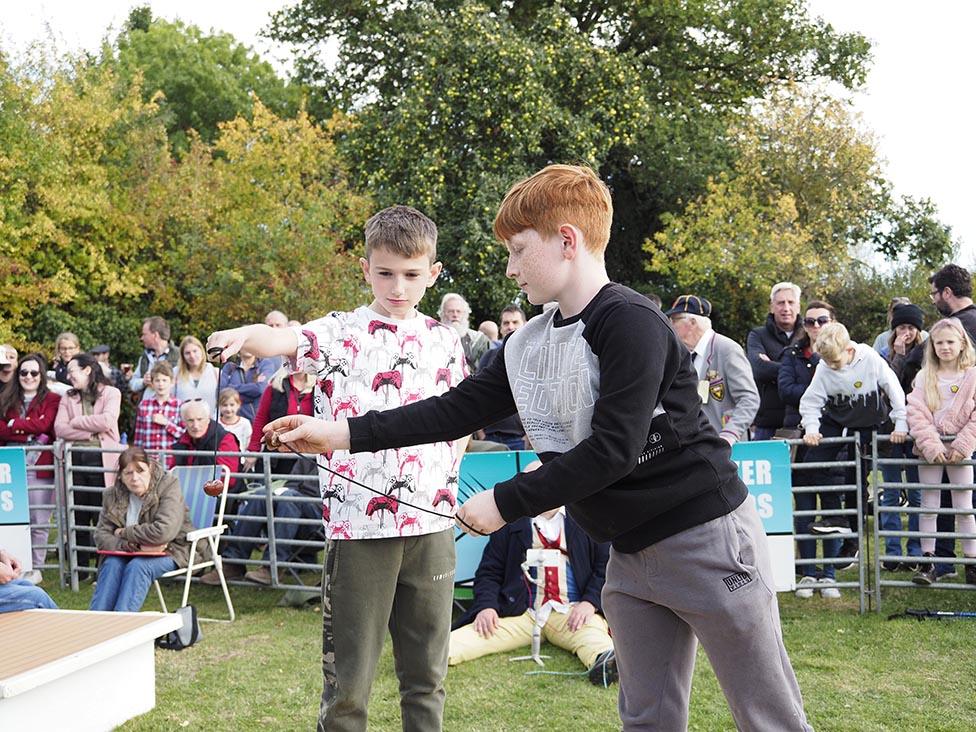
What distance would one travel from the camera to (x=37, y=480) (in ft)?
30.2

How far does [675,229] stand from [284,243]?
1115 centimetres

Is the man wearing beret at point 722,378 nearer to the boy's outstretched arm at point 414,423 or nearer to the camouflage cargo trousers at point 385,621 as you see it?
the camouflage cargo trousers at point 385,621

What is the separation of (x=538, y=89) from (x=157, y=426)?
15225mm

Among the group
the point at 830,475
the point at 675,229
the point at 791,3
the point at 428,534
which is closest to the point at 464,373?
the point at 428,534

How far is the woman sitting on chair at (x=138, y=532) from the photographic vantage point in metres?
6.91

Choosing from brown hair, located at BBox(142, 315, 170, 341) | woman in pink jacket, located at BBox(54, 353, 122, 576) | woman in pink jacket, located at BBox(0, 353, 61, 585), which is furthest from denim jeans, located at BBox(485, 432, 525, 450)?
brown hair, located at BBox(142, 315, 170, 341)

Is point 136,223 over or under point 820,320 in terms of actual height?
over

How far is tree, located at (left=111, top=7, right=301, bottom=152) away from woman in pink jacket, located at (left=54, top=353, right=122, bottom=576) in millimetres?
27069

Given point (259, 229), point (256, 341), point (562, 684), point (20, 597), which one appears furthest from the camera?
point (259, 229)

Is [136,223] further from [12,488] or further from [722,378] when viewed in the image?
[722,378]

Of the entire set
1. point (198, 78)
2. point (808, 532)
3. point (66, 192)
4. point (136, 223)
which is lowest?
point (808, 532)

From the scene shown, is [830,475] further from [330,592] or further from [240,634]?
[330,592]

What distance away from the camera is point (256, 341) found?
10.7 ft

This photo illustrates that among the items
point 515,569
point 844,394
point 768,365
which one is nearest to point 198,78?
point 768,365
